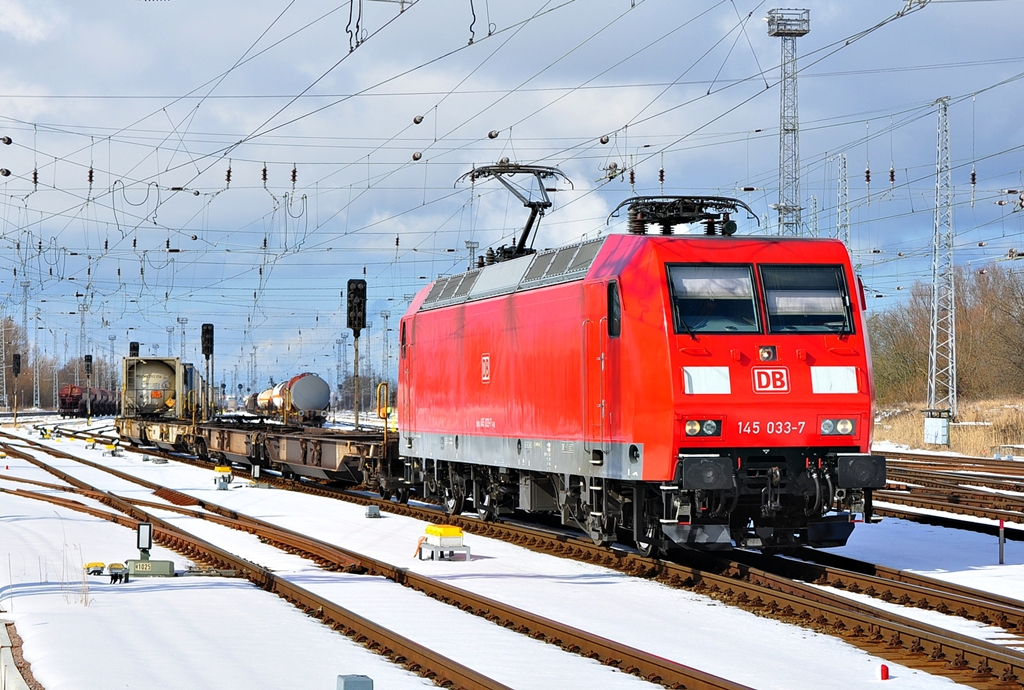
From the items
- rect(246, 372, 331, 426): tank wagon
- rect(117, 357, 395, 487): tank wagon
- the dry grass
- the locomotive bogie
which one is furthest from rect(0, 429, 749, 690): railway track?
rect(246, 372, 331, 426): tank wagon

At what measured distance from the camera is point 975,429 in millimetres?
43812

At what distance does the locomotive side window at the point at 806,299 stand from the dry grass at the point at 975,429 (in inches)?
1110

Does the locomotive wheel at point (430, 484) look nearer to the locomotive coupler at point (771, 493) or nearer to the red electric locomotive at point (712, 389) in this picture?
the red electric locomotive at point (712, 389)

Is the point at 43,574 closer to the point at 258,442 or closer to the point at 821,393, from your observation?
the point at 821,393

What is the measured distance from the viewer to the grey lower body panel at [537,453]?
14484 millimetres

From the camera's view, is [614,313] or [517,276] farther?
[517,276]

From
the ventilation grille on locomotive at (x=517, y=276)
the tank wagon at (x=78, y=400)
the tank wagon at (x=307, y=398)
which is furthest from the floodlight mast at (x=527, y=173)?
the tank wagon at (x=78, y=400)

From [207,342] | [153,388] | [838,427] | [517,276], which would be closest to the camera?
[838,427]

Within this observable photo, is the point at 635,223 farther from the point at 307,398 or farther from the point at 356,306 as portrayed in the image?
the point at 307,398

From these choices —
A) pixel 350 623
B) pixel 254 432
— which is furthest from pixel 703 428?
pixel 254 432

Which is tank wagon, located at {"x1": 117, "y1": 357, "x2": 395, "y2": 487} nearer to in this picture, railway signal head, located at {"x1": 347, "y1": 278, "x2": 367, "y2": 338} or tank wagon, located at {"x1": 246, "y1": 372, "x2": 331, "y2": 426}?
tank wagon, located at {"x1": 246, "y1": 372, "x2": 331, "y2": 426}

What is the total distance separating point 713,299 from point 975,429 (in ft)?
108

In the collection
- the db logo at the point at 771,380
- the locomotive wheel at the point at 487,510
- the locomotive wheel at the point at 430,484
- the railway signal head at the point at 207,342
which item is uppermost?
the railway signal head at the point at 207,342

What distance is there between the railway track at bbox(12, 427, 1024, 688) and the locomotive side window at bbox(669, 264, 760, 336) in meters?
2.88
